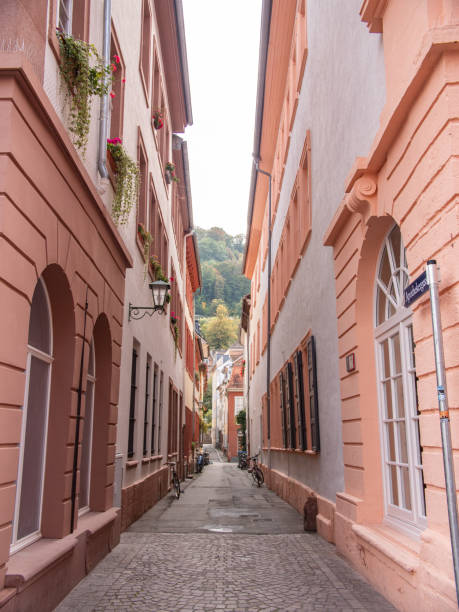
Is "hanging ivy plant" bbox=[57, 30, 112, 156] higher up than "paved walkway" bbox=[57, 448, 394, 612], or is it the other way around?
"hanging ivy plant" bbox=[57, 30, 112, 156]

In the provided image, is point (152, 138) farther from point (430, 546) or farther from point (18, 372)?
point (430, 546)

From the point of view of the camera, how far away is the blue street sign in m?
3.84

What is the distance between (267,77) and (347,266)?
483 inches

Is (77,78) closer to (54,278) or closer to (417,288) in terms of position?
(54,278)

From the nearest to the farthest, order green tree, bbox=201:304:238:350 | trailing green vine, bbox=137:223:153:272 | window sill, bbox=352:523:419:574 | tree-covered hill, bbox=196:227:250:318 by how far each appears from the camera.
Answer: window sill, bbox=352:523:419:574 → trailing green vine, bbox=137:223:153:272 → green tree, bbox=201:304:238:350 → tree-covered hill, bbox=196:227:250:318

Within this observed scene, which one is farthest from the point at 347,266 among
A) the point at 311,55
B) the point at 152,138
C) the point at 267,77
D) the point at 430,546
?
the point at 267,77

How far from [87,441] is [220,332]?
342 feet

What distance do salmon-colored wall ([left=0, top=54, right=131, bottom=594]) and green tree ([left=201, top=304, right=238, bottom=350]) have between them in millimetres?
103675

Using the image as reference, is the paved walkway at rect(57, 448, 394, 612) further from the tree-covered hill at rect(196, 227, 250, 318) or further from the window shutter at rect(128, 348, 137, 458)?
the tree-covered hill at rect(196, 227, 250, 318)

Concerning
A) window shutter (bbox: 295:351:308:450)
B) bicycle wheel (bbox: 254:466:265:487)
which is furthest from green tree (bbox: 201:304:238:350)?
window shutter (bbox: 295:351:308:450)

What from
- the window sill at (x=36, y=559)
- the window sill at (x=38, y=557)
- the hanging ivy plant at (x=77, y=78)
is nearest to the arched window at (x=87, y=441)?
the window sill at (x=38, y=557)

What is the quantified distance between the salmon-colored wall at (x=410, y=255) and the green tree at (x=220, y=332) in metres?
105

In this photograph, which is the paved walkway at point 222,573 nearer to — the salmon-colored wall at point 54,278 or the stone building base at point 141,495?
the stone building base at point 141,495

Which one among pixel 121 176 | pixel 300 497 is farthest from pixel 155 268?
pixel 300 497
